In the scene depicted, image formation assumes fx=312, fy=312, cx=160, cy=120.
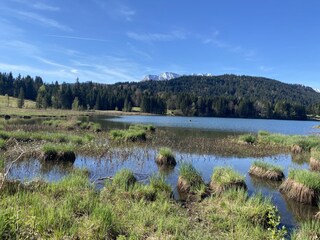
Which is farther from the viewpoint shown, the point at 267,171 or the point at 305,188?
the point at 267,171

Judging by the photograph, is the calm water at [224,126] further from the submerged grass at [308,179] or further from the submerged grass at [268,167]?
the submerged grass at [308,179]

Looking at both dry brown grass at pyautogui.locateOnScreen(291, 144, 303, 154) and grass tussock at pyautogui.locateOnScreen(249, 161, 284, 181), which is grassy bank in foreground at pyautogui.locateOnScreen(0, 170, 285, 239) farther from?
dry brown grass at pyautogui.locateOnScreen(291, 144, 303, 154)

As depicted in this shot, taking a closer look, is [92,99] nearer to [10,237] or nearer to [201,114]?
[201,114]

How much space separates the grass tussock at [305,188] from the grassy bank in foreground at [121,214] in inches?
168

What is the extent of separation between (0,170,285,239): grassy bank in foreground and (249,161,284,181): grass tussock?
26.0ft

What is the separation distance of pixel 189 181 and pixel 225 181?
1793mm

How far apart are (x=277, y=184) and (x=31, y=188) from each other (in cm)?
1393

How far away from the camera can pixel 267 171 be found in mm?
20156

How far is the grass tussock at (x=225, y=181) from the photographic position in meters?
15.4

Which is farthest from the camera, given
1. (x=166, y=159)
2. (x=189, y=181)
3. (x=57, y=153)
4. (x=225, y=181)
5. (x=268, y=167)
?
(x=166, y=159)

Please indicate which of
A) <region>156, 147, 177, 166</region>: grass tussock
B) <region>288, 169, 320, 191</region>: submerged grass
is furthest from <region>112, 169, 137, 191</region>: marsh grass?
<region>156, 147, 177, 166</region>: grass tussock

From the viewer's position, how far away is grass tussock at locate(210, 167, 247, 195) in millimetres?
15375

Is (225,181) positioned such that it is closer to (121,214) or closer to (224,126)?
(121,214)

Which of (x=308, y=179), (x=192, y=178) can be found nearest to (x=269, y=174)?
(x=308, y=179)
